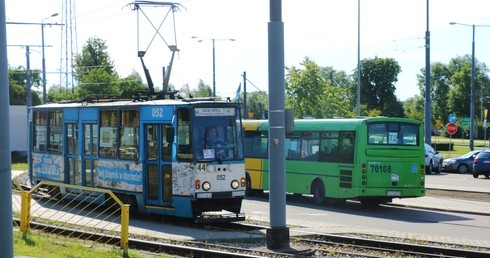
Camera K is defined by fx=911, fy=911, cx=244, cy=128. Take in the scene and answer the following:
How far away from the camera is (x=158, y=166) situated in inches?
847

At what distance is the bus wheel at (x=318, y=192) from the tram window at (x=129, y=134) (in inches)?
287

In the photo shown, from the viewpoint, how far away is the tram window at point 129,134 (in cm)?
2244

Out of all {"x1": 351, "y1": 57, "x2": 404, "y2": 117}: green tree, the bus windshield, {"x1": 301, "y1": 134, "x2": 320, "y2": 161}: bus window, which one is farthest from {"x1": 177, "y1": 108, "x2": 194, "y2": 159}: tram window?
{"x1": 351, "y1": 57, "x2": 404, "y2": 117}: green tree

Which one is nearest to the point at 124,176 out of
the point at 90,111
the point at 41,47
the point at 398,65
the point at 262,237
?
the point at 90,111

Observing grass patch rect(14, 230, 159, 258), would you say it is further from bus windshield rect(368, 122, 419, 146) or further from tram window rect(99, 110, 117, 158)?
bus windshield rect(368, 122, 419, 146)

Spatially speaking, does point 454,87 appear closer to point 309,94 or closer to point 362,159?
point 309,94

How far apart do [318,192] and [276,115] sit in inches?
485

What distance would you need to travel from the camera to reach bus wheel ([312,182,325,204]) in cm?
2780

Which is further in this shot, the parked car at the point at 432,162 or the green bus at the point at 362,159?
the parked car at the point at 432,162

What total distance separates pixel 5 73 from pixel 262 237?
391 inches

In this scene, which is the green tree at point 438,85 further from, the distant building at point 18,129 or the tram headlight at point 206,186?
the tram headlight at point 206,186

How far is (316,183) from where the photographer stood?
2805 cm

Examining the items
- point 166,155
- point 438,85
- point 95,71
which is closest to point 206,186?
point 166,155

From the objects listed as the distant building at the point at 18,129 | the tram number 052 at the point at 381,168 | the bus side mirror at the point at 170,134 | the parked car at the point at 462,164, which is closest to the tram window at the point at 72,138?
the bus side mirror at the point at 170,134
